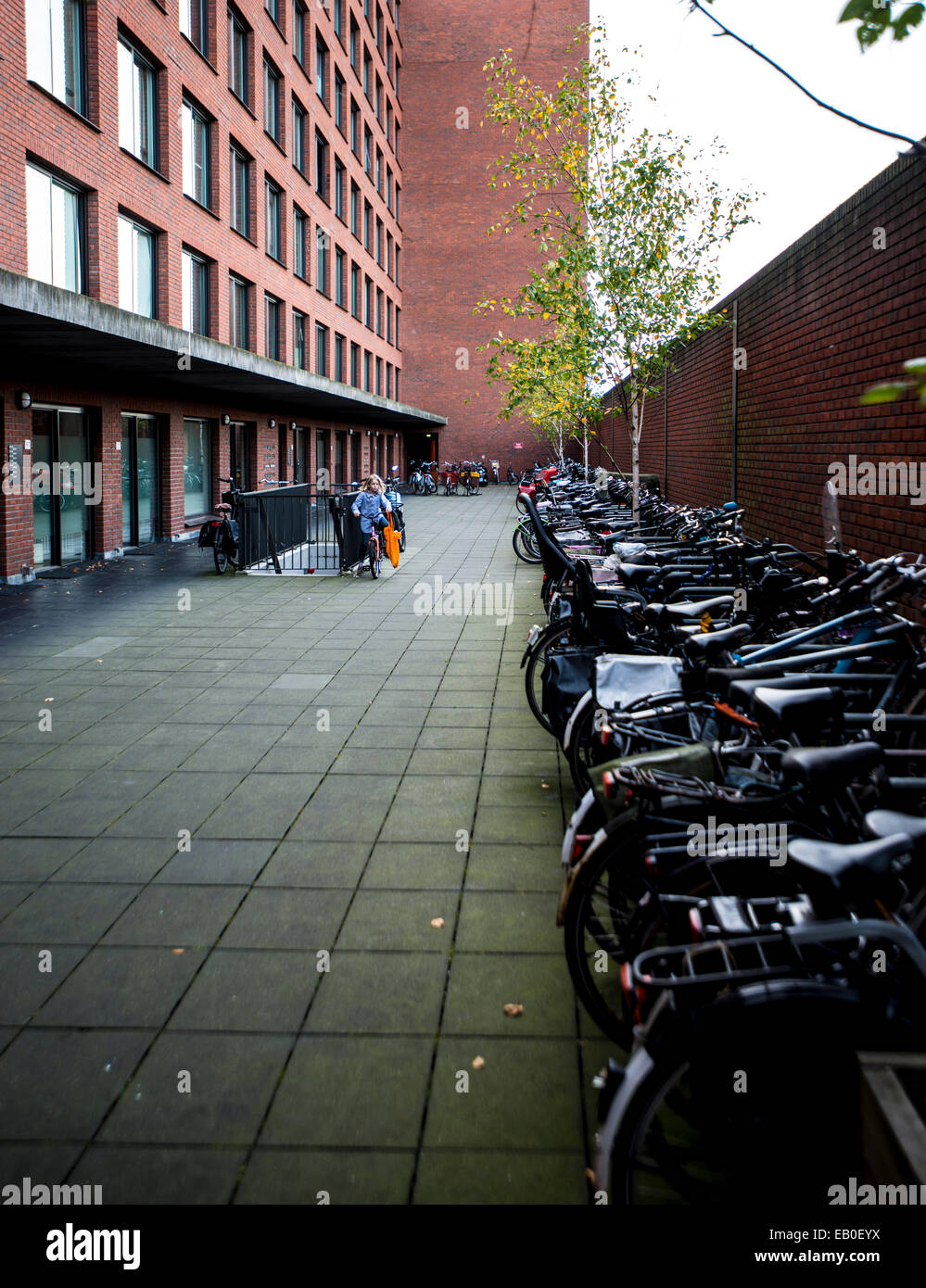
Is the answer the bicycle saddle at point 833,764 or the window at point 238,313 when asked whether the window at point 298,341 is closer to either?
the window at point 238,313

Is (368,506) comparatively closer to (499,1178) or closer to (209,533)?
(209,533)

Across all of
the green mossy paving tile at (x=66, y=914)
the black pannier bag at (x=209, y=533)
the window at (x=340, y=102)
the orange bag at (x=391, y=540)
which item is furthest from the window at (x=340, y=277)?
the green mossy paving tile at (x=66, y=914)

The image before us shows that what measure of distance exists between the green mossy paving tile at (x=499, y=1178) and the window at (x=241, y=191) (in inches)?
924

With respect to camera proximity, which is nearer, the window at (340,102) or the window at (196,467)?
the window at (196,467)

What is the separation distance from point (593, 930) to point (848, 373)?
18.6ft

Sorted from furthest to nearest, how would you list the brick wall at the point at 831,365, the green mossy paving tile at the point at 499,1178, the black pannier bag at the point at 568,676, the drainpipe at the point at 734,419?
the drainpipe at the point at 734,419
the brick wall at the point at 831,365
the black pannier bag at the point at 568,676
the green mossy paving tile at the point at 499,1178

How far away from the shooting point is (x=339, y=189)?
3538 centimetres

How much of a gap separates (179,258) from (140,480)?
4237 millimetres

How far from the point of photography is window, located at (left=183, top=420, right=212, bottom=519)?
69.1 ft

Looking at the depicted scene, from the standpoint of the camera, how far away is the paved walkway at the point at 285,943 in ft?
9.05

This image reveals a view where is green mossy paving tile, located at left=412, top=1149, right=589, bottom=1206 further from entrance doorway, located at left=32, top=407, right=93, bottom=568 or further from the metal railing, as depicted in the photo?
entrance doorway, located at left=32, top=407, right=93, bottom=568

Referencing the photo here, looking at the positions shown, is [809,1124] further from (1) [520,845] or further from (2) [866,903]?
(1) [520,845]

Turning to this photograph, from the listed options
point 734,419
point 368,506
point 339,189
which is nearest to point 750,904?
point 734,419

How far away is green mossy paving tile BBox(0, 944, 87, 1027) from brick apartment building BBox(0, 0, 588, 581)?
4903 millimetres
